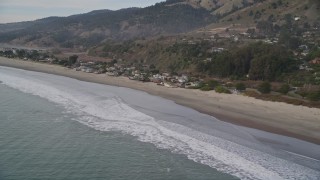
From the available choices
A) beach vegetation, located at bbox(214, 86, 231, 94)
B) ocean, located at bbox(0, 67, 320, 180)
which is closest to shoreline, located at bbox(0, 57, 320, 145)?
beach vegetation, located at bbox(214, 86, 231, 94)

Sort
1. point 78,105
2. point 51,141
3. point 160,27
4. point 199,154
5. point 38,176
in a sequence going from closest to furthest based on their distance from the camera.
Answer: point 38,176
point 199,154
point 51,141
point 78,105
point 160,27

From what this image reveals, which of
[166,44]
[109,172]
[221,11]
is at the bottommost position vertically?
[109,172]

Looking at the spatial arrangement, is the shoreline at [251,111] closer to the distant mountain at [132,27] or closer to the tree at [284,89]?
the tree at [284,89]

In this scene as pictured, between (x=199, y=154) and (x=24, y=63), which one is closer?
(x=199, y=154)

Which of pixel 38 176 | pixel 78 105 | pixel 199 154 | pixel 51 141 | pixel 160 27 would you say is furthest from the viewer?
pixel 160 27

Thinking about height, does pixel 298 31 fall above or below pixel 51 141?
above

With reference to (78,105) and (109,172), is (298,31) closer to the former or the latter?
(78,105)

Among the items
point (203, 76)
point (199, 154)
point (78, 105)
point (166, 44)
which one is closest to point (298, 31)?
point (166, 44)
